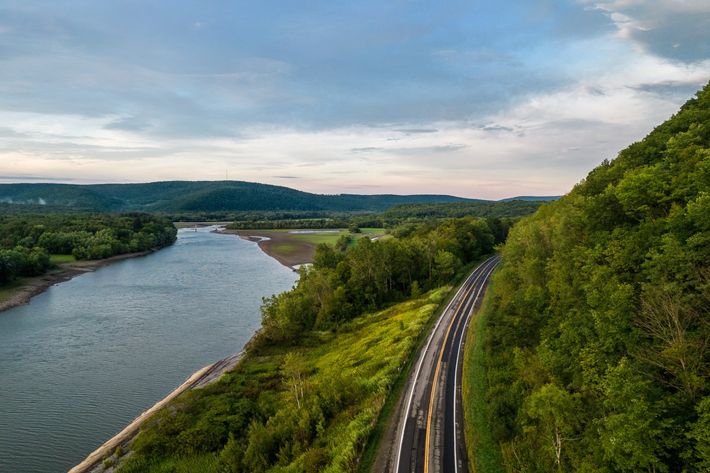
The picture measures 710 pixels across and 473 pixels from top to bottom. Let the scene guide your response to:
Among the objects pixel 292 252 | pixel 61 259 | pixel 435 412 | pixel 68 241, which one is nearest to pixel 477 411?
pixel 435 412

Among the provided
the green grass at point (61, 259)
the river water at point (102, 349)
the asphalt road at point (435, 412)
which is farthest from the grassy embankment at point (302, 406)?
the green grass at point (61, 259)

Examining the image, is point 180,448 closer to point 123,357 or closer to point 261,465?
point 261,465

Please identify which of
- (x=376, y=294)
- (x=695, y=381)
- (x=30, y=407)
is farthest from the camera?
(x=376, y=294)

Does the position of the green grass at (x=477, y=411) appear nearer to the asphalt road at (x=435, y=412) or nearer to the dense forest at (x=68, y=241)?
the asphalt road at (x=435, y=412)

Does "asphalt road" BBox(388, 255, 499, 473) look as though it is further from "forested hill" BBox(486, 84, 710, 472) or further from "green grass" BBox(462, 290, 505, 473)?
"forested hill" BBox(486, 84, 710, 472)

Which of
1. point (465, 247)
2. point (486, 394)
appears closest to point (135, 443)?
point (486, 394)

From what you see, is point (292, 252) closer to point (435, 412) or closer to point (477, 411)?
point (435, 412)
